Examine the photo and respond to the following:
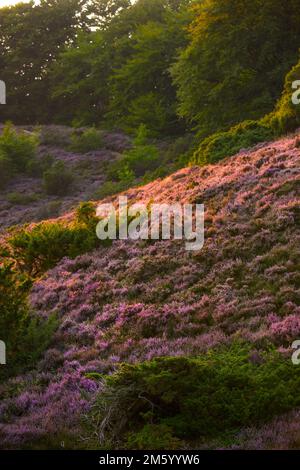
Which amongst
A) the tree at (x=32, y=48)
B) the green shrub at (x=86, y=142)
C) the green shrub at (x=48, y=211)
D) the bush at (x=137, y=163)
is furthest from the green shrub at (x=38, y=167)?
the tree at (x=32, y=48)

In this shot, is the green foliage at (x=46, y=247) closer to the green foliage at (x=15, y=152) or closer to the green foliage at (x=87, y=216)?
the green foliage at (x=87, y=216)

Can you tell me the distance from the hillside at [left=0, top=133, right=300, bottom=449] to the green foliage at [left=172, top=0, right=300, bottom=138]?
10.6m

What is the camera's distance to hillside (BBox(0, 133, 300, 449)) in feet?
27.3

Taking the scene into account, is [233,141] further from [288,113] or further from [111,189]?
[111,189]

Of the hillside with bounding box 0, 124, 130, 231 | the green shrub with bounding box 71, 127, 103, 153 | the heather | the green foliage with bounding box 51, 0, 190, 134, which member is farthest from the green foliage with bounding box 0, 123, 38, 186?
the green foliage with bounding box 51, 0, 190, 134

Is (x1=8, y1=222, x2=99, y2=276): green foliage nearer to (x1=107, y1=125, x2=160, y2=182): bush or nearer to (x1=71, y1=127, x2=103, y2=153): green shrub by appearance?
(x1=107, y1=125, x2=160, y2=182): bush

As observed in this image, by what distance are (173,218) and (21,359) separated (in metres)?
7.10

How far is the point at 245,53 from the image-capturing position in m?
28.5

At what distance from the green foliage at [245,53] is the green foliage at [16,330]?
19.0 meters

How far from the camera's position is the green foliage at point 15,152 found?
33438 mm

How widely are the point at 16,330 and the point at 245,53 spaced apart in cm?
Answer: 2173

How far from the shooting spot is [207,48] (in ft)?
97.6
